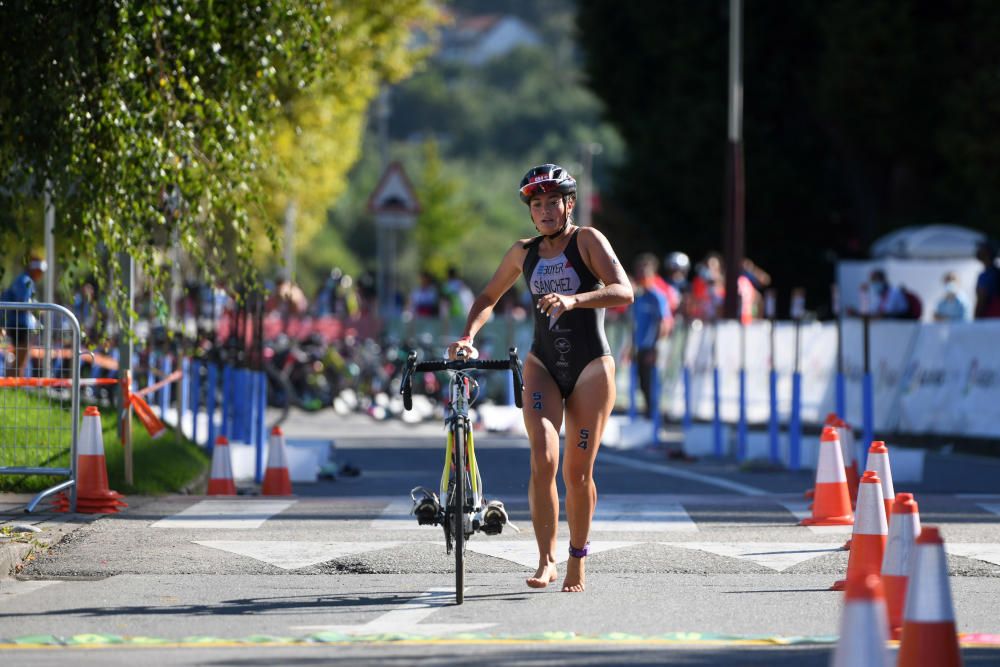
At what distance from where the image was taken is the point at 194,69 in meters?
12.5

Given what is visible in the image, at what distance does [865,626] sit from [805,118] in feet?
120

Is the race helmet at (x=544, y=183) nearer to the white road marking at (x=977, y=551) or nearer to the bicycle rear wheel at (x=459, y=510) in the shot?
the bicycle rear wheel at (x=459, y=510)

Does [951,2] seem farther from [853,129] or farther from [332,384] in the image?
[332,384]

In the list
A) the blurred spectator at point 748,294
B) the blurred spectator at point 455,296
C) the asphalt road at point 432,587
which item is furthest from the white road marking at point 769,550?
the blurred spectator at point 455,296

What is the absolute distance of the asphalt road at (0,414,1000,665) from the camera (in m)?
7.43

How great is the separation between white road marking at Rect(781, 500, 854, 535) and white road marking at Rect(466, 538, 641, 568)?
4.28 ft

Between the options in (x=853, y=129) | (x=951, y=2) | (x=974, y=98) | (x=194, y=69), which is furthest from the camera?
(x=853, y=129)

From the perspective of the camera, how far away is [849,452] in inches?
513

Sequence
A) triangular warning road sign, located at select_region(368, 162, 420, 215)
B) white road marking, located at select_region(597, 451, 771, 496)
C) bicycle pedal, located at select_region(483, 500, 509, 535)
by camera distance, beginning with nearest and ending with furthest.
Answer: bicycle pedal, located at select_region(483, 500, 509, 535), white road marking, located at select_region(597, 451, 771, 496), triangular warning road sign, located at select_region(368, 162, 420, 215)

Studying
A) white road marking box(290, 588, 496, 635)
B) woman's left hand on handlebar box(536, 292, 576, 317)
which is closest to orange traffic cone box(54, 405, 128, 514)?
white road marking box(290, 588, 496, 635)

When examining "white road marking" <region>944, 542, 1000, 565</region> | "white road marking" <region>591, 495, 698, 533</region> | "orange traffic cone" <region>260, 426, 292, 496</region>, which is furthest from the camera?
"orange traffic cone" <region>260, 426, 292, 496</region>

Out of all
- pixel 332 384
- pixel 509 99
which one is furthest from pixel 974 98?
pixel 509 99

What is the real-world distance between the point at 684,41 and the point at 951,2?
271 inches

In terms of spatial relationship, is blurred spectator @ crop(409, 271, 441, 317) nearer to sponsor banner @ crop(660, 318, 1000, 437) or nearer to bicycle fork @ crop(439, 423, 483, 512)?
sponsor banner @ crop(660, 318, 1000, 437)
